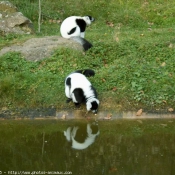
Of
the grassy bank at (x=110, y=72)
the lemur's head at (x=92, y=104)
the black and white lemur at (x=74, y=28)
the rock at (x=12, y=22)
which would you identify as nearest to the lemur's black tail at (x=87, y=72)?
the grassy bank at (x=110, y=72)

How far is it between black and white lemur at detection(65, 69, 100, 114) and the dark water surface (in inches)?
15.2

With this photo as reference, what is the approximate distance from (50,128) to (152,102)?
228 centimetres

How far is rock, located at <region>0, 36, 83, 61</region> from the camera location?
10039 millimetres

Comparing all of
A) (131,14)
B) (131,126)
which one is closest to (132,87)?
(131,126)

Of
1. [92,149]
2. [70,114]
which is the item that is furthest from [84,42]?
[92,149]

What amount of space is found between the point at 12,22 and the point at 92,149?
6.40m

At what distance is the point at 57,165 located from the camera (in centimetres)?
658

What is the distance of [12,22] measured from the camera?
1231 centimetres

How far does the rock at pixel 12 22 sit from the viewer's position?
40.0 ft

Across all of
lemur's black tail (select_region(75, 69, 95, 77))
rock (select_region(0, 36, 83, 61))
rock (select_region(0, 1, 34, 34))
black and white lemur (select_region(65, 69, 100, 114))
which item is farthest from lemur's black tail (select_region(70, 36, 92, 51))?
rock (select_region(0, 1, 34, 34))

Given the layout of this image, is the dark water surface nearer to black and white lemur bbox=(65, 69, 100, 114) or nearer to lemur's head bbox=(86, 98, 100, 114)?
lemur's head bbox=(86, 98, 100, 114)

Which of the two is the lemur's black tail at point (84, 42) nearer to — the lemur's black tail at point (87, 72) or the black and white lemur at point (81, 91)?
the lemur's black tail at point (87, 72)

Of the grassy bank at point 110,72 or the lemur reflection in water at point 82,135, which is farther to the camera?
the grassy bank at point 110,72

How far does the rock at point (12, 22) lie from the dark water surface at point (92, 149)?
177 inches
